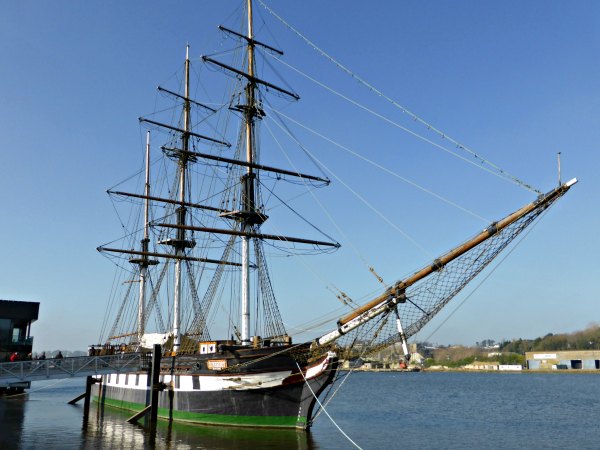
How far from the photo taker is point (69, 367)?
31859 millimetres

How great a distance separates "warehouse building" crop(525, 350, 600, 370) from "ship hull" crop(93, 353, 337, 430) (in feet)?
454

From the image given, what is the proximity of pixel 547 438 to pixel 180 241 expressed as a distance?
2912 cm

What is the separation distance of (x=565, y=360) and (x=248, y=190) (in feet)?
471

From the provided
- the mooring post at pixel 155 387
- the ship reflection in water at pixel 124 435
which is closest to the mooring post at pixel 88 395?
the ship reflection in water at pixel 124 435

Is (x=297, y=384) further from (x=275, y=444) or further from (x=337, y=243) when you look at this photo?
(x=337, y=243)

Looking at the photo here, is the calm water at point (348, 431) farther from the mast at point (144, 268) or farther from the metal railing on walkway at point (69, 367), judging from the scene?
the mast at point (144, 268)

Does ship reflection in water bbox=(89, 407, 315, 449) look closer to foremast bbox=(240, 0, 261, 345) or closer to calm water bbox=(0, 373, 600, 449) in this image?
calm water bbox=(0, 373, 600, 449)

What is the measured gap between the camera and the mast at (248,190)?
1163 inches

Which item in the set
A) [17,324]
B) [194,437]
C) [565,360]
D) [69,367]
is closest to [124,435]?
[194,437]

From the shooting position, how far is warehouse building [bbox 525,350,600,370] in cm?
13975

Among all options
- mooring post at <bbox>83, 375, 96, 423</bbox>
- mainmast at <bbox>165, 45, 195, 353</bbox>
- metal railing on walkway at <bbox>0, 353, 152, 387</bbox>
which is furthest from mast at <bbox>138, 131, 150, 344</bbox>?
metal railing on walkway at <bbox>0, 353, 152, 387</bbox>

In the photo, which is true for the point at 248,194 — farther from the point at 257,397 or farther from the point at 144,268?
the point at 144,268

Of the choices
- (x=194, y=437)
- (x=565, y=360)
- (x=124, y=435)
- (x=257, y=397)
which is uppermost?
(x=257, y=397)

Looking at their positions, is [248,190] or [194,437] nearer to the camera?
[194,437]
